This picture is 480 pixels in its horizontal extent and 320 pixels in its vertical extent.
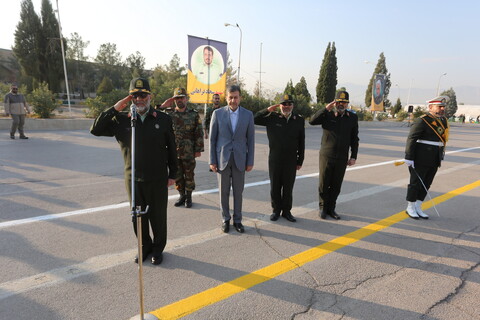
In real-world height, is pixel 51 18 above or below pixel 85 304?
above

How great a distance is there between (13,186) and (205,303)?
506 cm

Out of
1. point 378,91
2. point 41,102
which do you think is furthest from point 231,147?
point 378,91

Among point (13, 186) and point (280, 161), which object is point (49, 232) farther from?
point (280, 161)

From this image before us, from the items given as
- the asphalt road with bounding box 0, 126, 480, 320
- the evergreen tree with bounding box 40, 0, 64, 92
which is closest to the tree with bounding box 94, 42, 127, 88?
the evergreen tree with bounding box 40, 0, 64, 92

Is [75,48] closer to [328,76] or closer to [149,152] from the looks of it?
[328,76]

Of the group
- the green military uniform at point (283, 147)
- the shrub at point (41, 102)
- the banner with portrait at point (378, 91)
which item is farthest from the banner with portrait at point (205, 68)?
the banner with portrait at point (378, 91)

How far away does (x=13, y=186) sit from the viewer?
18.5 ft

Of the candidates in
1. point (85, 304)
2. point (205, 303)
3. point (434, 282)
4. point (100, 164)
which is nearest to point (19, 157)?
point (100, 164)

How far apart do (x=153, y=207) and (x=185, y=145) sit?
2028 mm

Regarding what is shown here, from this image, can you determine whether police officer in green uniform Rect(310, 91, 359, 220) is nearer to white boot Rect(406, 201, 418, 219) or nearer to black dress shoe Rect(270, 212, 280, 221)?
black dress shoe Rect(270, 212, 280, 221)

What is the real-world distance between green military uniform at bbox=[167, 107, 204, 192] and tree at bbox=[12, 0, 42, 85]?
42.4 m

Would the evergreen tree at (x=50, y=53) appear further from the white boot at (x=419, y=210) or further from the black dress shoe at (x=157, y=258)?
the white boot at (x=419, y=210)

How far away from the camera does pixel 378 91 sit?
106 ft

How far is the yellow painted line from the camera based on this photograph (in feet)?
8.34
